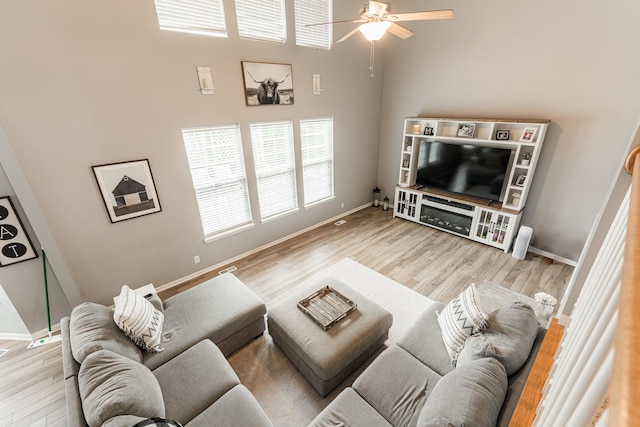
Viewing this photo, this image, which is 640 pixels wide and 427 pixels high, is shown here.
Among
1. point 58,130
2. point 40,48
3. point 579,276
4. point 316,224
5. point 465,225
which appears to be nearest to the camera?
point 579,276

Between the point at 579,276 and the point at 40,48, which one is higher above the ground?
the point at 40,48

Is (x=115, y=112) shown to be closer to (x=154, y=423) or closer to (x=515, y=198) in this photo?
(x=154, y=423)

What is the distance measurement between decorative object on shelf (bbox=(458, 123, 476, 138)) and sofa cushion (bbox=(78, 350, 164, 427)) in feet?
15.7

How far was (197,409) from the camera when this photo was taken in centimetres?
182

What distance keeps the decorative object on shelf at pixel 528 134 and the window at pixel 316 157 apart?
2.81m

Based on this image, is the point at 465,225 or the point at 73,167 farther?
the point at 465,225

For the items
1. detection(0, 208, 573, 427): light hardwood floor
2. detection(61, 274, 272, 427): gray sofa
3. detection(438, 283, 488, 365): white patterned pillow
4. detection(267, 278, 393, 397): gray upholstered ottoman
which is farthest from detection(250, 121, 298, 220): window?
detection(438, 283, 488, 365): white patterned pillow

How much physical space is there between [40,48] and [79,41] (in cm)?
29

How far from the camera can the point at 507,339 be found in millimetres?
1712

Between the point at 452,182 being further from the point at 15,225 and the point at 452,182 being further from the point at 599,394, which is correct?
the point at 15,225

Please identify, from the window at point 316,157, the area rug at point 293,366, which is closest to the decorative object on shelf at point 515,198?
the area rug at point 293,366

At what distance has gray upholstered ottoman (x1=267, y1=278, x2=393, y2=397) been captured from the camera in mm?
2188

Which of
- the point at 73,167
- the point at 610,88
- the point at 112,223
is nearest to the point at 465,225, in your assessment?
the point at 610,88

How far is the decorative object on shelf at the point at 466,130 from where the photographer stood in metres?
4.26
